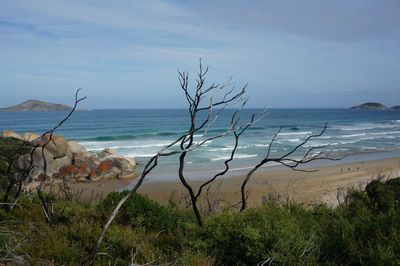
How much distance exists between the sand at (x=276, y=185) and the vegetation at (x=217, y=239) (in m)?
8.18

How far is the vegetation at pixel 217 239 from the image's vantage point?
16.5 feet

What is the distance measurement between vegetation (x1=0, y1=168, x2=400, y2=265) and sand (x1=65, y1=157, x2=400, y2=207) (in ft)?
26.9

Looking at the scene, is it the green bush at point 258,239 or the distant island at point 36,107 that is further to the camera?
the distant island at point 36,107

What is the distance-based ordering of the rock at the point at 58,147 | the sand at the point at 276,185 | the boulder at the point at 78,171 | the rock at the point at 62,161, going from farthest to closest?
the rock at the point at 58,147 → the rock at the point at 62,161 → the boulder at the point at 78,171 → the sand at the point at 276,185

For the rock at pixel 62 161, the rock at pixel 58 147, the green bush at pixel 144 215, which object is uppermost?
the green bush at pixel 144 215

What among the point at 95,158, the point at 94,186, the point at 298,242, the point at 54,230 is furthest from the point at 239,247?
the point at 95,158

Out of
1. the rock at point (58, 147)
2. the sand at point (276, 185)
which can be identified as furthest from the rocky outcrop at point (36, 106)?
the sand at point (276, 185)

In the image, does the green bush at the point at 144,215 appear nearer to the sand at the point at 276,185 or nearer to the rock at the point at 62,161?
the sand at the point at 276,185

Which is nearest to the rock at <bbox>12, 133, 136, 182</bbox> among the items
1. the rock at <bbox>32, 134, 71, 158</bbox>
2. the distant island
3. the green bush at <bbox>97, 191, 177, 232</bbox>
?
the rock at <bbox>32, 134, 71, 158</bbox>

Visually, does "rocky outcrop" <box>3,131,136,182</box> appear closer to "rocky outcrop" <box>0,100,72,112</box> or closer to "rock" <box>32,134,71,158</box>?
"rock" <box>32,134,71,158</box>

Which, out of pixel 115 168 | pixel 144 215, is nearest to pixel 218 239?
pixel 144 215

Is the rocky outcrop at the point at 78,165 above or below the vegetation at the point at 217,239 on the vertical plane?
below

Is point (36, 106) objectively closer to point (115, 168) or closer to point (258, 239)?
point (115, 168)

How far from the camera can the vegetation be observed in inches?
198
